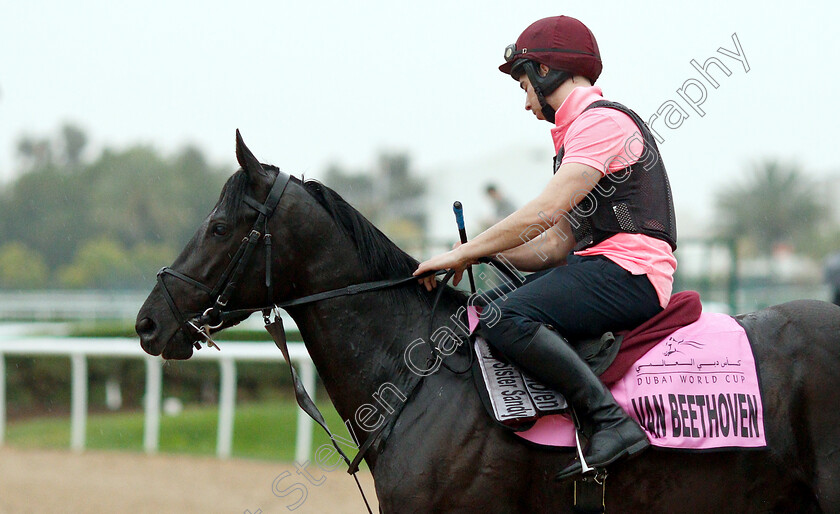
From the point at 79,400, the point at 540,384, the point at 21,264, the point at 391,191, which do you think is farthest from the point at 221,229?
the point at 391,191

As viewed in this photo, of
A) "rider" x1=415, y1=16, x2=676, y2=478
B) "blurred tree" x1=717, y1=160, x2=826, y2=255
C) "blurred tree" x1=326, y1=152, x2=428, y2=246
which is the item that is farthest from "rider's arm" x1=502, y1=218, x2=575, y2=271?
"blurred tree" x1=717, y1=160, x2=826, y2=255

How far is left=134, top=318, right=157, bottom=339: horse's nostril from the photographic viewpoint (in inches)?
116

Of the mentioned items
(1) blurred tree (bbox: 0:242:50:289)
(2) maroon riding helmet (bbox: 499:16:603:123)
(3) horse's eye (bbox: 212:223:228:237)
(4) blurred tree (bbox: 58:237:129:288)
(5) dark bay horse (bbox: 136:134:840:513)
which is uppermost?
(2) maroon riding helmet (bbox: 499:16:603:123)

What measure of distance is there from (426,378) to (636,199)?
1014 millimetres

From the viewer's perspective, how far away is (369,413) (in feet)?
9.67

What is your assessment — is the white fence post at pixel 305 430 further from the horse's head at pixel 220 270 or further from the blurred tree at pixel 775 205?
the blurred tree at pixel 775 205

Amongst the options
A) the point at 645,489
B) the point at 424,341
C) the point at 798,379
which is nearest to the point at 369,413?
the point at 424,341

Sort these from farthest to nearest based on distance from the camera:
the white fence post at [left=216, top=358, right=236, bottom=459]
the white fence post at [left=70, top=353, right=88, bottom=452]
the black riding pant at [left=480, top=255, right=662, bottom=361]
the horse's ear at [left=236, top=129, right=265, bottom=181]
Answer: the white fence post at [left=70, top=353, right=88, bottom=452] < the white fence post at [left=216, top=358, right=236, bottom=459] < the horse's ear at [left=236, top=129, right=265, bottom=181] < the black riding pant at [left=480, top=255, right=662, bottom=361]

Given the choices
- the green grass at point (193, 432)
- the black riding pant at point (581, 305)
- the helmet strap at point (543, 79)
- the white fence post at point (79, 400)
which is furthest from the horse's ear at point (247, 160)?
the white fence post at point (79, 400)

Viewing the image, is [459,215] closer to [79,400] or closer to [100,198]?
[79,400]

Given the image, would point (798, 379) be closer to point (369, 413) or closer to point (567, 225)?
point (567, 225)

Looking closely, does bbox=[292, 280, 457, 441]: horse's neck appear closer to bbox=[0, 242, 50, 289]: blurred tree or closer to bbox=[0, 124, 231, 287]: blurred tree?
bbox=[0, 242, 50, 289]: blurred tree

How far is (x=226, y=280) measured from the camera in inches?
115

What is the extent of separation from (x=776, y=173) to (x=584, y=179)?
51.0 metres
